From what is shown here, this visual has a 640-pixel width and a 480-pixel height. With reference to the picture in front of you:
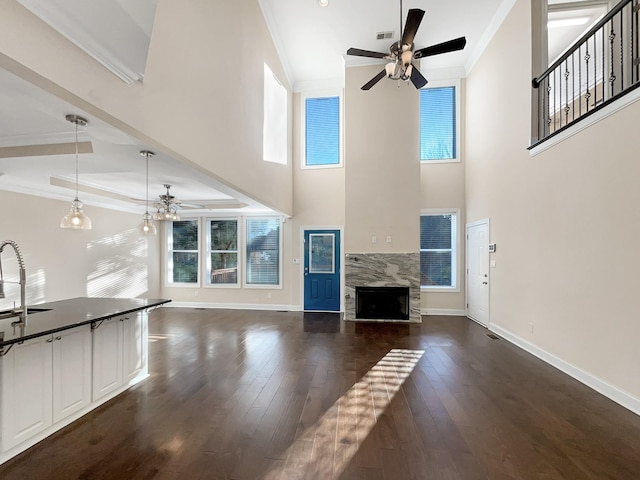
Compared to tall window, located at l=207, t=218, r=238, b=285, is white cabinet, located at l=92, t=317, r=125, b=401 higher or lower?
lower

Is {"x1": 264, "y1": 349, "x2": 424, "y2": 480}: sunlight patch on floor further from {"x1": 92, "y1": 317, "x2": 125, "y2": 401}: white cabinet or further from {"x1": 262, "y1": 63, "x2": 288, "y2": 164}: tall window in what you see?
{"x1": 262, "y1": 63, "x2": 288, "y2": 164}: tall window

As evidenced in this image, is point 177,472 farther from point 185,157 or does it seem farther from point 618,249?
point 618,249

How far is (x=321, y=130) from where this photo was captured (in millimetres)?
7355

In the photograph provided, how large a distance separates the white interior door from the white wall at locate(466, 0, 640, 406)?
25 cm

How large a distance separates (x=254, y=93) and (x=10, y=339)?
4.19 m

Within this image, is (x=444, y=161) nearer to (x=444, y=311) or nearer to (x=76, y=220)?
(x=444, y=311)

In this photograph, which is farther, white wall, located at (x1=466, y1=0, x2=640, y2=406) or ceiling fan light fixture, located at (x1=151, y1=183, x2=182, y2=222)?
ceiling fan light fixture, located at (x1=151, y1=183, x2=182, y2=222)

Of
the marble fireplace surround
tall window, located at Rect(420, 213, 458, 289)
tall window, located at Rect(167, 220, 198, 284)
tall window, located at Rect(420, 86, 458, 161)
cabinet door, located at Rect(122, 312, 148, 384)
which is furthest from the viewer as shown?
tall window, located at Rect(167, 220, 198, 284)

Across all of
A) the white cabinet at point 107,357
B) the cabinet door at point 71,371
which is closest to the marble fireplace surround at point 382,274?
the white cabinet at point 107,357

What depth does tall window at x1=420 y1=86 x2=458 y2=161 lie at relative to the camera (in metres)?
6.93

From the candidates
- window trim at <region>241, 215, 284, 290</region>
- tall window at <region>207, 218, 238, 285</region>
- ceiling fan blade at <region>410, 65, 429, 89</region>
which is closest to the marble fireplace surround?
window trim at <region>241, 215, 284, 290</region>

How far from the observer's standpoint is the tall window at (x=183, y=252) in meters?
7.73

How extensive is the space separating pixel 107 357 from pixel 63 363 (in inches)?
17.2

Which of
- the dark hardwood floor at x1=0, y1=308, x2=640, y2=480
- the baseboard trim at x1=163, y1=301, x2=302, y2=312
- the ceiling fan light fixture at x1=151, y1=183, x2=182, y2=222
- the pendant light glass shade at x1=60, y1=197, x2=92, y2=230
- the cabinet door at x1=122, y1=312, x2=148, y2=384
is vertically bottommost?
the baseboard trim at x1=163, y1=301, x2=302, y2=312
